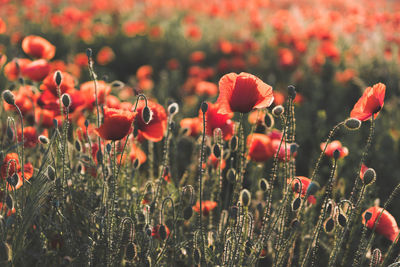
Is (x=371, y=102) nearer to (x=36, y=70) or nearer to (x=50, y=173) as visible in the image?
(x=50, y=173)

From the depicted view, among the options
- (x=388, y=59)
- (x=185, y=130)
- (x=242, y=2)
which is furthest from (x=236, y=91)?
(x=242, y=2)

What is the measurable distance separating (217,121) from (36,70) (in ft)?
3.40

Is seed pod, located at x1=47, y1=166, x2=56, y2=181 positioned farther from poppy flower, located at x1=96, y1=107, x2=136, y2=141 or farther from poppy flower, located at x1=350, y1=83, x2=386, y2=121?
poppy flower, located at x1=350, y1=83, x2=386, y2=121

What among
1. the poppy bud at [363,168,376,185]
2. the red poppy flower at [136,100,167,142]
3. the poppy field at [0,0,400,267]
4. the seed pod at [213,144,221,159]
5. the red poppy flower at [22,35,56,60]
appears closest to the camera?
the poppy bud at [363,168,376,185]

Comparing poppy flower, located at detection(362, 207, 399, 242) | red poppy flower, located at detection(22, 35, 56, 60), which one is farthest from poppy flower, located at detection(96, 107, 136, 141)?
red poppy flower, located at detection(22, 35, 56, 60)

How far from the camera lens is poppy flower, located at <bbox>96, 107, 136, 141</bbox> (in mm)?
1354

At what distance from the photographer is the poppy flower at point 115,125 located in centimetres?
135

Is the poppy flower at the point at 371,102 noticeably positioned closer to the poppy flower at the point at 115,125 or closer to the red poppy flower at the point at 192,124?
the poppy flower at the point at 115,125

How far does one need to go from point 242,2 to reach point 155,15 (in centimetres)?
208

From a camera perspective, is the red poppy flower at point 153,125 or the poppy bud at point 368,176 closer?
the poppy bud at point 368,176

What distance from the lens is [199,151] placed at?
79.6 inches

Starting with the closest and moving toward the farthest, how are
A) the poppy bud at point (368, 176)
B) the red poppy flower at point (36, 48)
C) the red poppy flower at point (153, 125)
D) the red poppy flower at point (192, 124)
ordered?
the poppy bud at point (368, 176) → the red poppy flower at point (153, 125) → the red poppy flower at point (192, 124) → the red poppy flower at point (36, 48)

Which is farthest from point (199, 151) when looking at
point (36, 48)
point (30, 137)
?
point (36, 48)

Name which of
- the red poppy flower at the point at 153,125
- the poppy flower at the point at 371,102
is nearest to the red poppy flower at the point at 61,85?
the red poppy flower at the point at 153,125
